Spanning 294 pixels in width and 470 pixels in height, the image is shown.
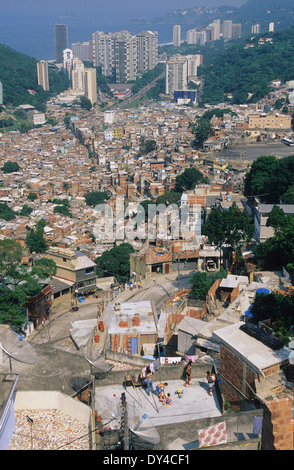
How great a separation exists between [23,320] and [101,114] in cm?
4672

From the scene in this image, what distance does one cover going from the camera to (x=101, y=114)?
53281 mm

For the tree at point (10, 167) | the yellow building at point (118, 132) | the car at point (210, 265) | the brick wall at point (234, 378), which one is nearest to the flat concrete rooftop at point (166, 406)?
the brick wall at point (234, 378)

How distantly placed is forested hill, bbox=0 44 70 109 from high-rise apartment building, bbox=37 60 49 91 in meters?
0.57

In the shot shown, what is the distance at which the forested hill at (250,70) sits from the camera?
45031 mm

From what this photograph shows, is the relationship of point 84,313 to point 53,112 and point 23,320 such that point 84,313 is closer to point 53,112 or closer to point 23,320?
point 23,320

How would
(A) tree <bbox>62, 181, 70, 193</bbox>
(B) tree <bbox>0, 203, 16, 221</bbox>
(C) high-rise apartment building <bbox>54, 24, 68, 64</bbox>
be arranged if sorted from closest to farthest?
(B) tree <bbox>0, 203, 16, 221</bbox>, (A) tree <bbox>62, 181, 70, 193</bbox>, (C) high-rise apartment building <bbox>54, 24, 68, 64</bbox>

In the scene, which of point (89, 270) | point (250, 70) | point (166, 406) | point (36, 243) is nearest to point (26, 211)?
point (36, 243)

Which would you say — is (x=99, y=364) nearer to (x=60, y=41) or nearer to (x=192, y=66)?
(x=192, y=66)

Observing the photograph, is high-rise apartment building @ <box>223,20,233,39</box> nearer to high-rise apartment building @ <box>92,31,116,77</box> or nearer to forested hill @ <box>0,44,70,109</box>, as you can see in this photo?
high-rise apartment building @ <box>92,31,116,77</box>

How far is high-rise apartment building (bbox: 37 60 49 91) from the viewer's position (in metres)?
60.7

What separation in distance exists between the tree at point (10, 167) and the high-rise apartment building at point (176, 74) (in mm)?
28867

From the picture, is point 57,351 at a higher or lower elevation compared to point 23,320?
higher

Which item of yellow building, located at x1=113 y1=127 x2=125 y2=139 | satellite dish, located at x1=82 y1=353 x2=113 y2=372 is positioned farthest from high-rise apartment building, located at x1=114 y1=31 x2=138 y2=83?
A: satellite dish, located at x1=82 y1=353 x2=113 y2=372

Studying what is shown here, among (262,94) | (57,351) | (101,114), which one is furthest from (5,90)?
(57,351)
